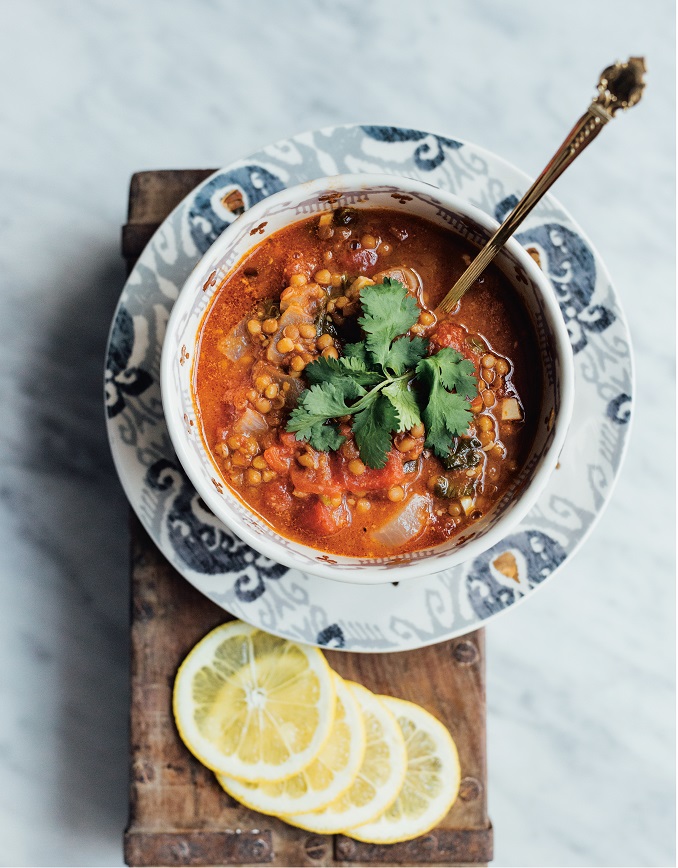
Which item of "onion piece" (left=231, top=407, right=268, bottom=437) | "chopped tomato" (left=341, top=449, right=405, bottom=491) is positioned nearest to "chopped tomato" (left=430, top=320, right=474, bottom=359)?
"chopped tomato" (left=341, top=449, right=405, bottom=491)

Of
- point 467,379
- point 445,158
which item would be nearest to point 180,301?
point 467,379

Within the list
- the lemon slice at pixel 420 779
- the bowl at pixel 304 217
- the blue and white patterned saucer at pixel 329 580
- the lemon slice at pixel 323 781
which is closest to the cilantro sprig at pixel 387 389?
the bowl at pixel 304 217

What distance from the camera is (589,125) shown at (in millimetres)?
2014

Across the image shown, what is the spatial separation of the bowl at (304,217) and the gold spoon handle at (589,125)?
0.22ft

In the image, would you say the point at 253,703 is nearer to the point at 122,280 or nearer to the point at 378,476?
the point at 378,476

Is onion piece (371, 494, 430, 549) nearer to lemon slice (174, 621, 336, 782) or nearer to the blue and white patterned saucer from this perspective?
the blue and white patterned saucer

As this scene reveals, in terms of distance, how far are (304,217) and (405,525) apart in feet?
3.53

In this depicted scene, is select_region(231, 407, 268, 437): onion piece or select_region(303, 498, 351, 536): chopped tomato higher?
select_region(231, 407, 268, 437): onion piece

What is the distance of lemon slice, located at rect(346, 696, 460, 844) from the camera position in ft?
10.6

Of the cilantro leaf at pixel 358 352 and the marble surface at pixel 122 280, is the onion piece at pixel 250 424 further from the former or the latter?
the marble surface at pixel 122 280

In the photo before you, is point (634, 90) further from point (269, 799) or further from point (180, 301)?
point (269, 799)

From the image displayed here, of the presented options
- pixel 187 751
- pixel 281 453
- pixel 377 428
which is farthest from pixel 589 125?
pixel 187 751

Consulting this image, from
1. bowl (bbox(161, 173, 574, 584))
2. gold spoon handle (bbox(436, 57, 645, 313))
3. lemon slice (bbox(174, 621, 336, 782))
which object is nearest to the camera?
gold spoon handle (bbox(436, 57, 645, 313))

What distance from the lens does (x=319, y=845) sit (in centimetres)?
327
